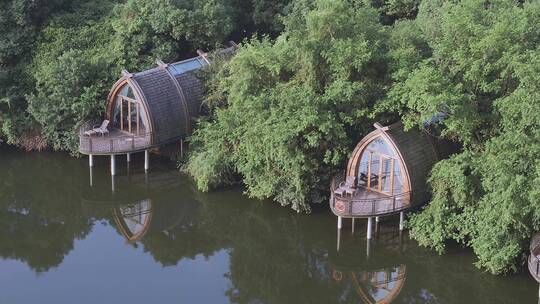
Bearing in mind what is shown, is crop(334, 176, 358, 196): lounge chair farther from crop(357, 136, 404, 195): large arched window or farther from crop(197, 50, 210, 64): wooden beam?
crop(197, 50, 210, 64): wooden beam

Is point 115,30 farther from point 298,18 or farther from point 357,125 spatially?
point 357,125

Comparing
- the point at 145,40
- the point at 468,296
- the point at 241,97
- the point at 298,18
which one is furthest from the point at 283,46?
the point at 468,296

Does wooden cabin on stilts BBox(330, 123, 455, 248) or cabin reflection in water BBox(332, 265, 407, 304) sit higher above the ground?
wooden cabin on stilts BBox(330, 123, 455, 248)

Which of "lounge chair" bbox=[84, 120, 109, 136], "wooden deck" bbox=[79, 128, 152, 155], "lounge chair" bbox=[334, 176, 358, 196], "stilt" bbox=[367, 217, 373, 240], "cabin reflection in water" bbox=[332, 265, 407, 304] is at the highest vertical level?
"lounge chair" bbox=[84, 120, 109, 136]

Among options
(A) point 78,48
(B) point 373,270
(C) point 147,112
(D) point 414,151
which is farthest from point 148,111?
(B) point 373,270

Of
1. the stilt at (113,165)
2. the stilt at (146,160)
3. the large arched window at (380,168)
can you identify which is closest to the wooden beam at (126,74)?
the stilt at (146,160)

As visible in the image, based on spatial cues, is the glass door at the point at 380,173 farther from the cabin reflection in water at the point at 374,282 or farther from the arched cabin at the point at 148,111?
the arched cabin at the point at 148,111

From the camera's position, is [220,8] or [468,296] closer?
[468,296]

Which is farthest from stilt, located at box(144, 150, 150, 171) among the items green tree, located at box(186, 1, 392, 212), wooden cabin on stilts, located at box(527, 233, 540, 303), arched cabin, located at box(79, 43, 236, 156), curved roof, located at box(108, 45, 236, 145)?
wooden cabin on stilts, located at box(527, 233, 540, 303)
